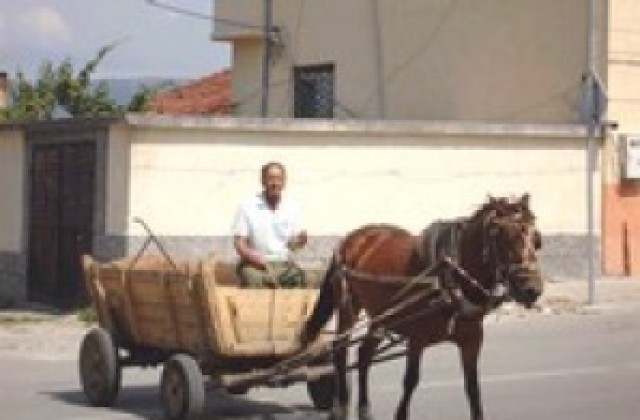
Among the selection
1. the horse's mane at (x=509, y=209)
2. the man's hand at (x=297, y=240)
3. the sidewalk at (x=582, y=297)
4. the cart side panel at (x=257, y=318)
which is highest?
the horse's mane at (x=509, y=209)

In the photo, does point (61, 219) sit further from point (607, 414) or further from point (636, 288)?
point (607, 414)

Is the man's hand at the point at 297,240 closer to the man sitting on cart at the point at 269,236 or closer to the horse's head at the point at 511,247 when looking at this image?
the man sitting on cart at the point at 269,236

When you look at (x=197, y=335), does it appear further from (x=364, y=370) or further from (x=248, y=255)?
(x=364, y=370)

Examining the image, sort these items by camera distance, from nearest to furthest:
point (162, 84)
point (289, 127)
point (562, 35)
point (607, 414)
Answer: point (607, 414) < point (289, 127) < point (562, 35) < point (162, 84)

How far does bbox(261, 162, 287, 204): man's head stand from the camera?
415 inches

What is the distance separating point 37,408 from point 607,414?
4504 mm

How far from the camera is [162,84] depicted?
40500mm

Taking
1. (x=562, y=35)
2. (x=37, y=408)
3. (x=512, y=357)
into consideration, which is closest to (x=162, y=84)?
(x=562, y=35)

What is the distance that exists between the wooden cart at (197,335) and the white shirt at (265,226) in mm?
Answer: 317

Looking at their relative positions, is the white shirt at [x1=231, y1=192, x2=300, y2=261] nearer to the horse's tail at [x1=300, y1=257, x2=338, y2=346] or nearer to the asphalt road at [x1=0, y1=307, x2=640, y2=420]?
the horse's tail at [x1=300, y1=257, x2=338, y2=346]

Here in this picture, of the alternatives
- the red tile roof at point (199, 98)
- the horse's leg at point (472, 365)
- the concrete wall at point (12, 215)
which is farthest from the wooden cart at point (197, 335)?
the red tile roof at point (199, 98)

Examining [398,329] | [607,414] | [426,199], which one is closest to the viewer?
[398,329]

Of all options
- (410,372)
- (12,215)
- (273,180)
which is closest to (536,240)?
(410,372)

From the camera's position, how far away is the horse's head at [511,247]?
26.7 feet
